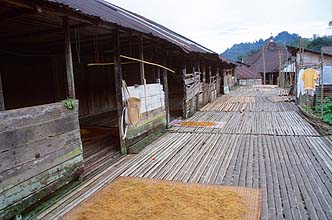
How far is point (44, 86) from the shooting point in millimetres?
8016

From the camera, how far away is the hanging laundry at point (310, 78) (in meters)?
9.32

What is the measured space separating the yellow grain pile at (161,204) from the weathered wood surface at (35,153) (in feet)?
1.80

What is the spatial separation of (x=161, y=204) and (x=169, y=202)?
0.35ft

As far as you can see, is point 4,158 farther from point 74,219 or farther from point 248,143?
point 248,143

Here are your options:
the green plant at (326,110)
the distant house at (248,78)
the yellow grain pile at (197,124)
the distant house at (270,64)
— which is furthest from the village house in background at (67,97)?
the distant house at (270,64)

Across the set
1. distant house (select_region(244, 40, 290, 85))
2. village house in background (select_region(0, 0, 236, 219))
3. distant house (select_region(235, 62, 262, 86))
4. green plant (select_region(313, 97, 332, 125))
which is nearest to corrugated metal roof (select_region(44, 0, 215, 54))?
village house in background (select_region(0, 0, 236, 219))

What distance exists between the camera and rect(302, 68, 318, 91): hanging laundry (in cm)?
932

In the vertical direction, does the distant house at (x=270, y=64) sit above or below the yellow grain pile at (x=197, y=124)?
above

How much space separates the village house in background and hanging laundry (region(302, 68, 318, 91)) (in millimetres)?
3947

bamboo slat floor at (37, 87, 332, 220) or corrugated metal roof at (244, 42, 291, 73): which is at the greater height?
corrugated metal roof at (244, 42, 291, 73)

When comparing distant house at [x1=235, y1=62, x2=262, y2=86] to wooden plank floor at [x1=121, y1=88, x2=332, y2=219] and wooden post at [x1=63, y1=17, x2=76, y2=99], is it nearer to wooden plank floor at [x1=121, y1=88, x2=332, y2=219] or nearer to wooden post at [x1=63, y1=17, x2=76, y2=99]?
wooden plank floor at [x1=121, y1=88, x2=332, y2=219]

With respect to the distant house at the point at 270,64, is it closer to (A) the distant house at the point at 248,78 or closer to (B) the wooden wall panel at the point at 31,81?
(A) the distant house at the point at 248,78

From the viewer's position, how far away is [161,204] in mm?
3287

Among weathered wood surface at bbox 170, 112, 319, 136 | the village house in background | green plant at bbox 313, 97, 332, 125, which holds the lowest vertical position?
weathered wood surface at bbox 170, 112, 319, 136
